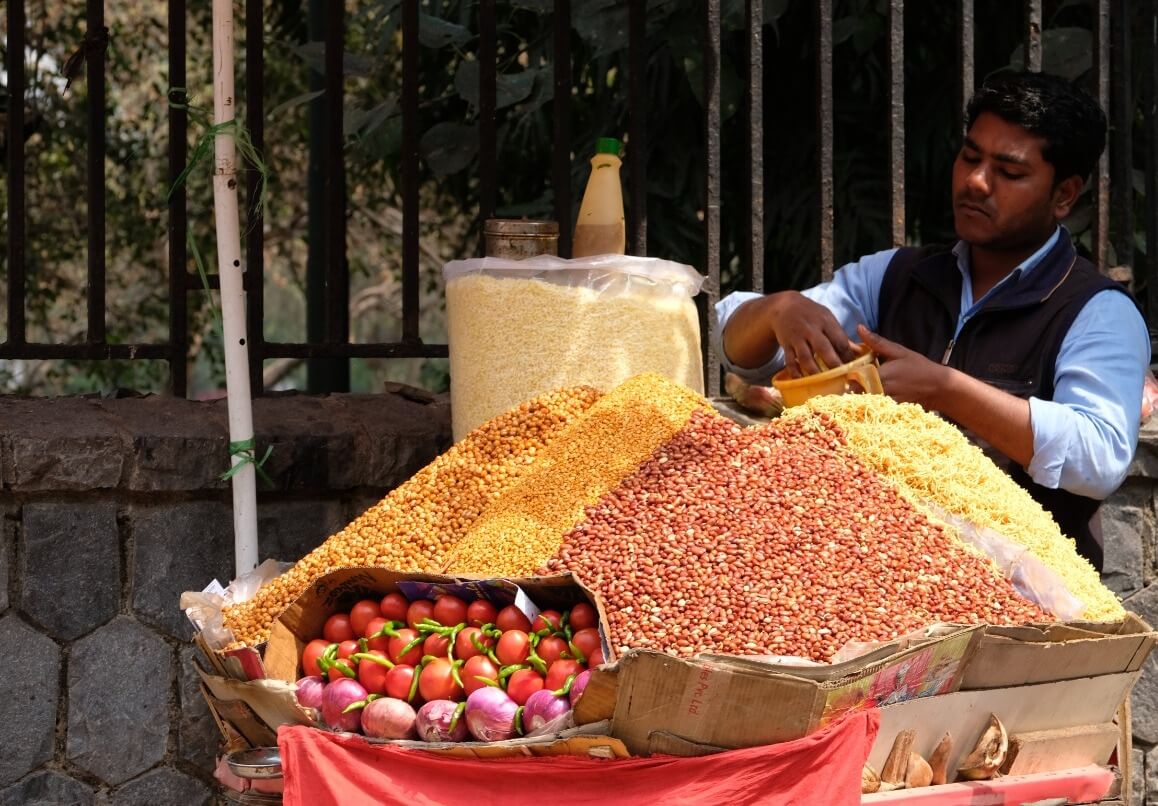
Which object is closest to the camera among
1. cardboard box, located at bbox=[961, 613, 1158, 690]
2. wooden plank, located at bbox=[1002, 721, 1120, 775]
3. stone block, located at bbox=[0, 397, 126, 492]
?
cardboard box, located at bbox=[961, 613, 1158, 690]

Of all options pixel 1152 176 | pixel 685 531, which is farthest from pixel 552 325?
pixel 1152 176

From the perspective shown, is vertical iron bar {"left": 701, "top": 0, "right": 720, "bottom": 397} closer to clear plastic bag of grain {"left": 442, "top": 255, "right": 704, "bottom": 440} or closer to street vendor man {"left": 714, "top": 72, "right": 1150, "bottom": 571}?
street vendor man {"left": 714, "top": 72, "right": 1150, "bottom": 571}

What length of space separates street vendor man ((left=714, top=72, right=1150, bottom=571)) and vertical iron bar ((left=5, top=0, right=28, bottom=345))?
1.29m

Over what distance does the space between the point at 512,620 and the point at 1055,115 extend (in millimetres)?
1367

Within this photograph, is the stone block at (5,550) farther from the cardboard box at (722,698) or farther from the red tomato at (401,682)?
the cardboard box at (722,698)

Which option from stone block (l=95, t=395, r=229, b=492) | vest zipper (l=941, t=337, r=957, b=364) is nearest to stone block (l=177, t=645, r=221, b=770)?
stone block (l=95, t=395, r=229, b=492)

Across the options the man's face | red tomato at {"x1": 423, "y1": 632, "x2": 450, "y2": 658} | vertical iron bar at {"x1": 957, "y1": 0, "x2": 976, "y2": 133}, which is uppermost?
vertical iron bar at {"x1": 957, "y1": 0, "x2": 976, "y2": 133}

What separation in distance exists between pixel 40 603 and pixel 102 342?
50cm

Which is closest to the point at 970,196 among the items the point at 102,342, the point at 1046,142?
the point at 1046,142

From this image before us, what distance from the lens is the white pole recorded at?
7.36 ft

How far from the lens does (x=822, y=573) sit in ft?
5.78

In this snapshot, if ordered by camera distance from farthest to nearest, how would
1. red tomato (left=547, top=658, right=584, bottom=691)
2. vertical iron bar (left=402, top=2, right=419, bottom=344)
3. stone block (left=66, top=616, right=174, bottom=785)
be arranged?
vertical iron bar (left=402, top=2, right=419, bottom=344)
stone block (left=66, top=616, right=174, bottom=785)
red tomato (left=547, top=658, right=584, bottom=691)

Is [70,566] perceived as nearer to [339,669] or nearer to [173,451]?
[173,451]

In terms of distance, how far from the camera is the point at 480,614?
1.75 meters
